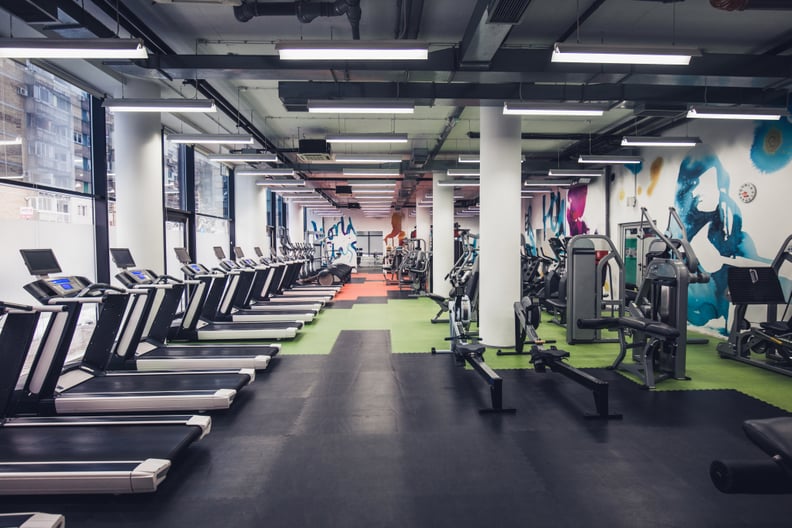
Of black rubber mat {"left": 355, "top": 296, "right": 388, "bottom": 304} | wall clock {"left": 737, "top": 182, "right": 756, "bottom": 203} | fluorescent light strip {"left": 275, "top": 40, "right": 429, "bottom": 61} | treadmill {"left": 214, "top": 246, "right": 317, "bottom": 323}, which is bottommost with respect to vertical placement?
black rubber mat {"left": 355, "top": 296, "right": 388, "bottom": 304}

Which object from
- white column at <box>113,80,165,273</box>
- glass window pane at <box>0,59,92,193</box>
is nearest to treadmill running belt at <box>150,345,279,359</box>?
white column at <box>113,80,165,273</box>

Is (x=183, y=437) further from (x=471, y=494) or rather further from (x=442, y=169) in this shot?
(x=442, y=169)

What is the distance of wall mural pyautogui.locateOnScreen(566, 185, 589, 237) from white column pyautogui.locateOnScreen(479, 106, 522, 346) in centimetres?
653

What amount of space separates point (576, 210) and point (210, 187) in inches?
382

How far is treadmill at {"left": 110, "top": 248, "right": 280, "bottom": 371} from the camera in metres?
4.93

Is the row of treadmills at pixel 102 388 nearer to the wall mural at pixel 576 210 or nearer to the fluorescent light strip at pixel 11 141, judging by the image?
the fluorescent light strip at pixel 11 141

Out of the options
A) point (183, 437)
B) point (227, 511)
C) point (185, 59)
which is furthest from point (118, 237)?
point (227, 511)

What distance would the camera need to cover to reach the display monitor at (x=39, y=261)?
Answer: 3.51 metres

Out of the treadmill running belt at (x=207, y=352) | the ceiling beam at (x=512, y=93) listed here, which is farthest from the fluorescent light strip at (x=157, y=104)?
the treadmill running belt at (x=207, y=352)

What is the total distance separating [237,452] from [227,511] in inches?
28.6

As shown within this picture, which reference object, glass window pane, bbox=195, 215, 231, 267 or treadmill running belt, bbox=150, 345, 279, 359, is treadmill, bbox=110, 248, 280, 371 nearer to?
treadmill running belt, bbox=150, 345, 279, 359

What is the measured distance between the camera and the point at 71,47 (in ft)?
12.3

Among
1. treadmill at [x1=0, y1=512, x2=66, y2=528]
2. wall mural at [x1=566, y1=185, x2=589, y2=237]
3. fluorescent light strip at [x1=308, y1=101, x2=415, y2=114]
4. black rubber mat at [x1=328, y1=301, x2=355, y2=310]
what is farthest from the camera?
Result: wall mural at [x1=566, y1=185, x2=589, y2=237]

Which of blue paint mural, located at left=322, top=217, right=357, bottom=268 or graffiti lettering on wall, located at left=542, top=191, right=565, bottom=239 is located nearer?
graffiti lettering on wall, located at left=542, top=191, right=565, bottom=239
